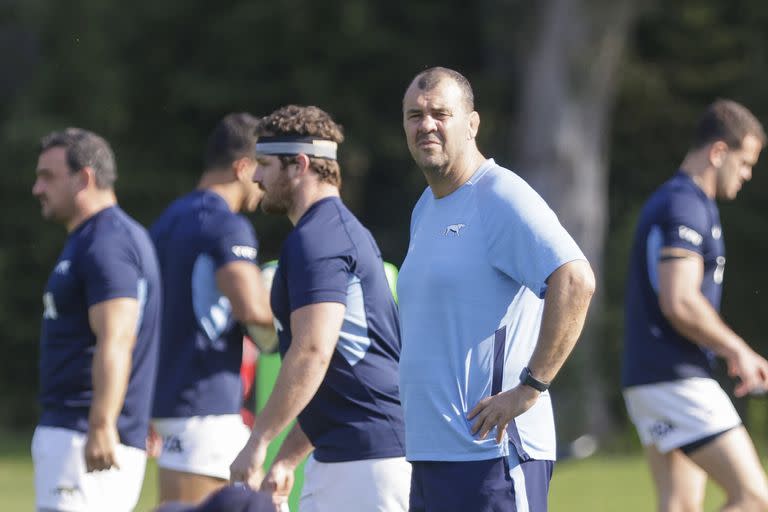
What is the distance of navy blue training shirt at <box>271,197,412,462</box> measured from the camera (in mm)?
5605

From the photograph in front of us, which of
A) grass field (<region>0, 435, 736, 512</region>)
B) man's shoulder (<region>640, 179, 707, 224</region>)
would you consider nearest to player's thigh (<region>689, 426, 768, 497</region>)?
man's shoulder (<region>640, 179, 707, 224</region>)

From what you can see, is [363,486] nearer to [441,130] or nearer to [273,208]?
[273,208]

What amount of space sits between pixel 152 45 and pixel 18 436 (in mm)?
6782

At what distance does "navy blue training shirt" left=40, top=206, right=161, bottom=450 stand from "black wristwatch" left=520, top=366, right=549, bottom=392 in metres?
2.20

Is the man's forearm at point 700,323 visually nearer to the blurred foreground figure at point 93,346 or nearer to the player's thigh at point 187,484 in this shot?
the player's thigh at point 187,484

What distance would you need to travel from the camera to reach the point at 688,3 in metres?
22.9

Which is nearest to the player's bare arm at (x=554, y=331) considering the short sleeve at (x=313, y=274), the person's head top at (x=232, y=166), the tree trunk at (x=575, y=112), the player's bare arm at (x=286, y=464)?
the short sleeve at (x=313, y=274)

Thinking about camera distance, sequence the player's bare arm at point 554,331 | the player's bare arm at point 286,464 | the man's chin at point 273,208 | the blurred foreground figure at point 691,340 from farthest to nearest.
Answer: the blurred foreground figure at point 691,340 → the man's chin at point 273,208 → the player's bare arm at point 286,464 → the player's bare arm at point 554,331

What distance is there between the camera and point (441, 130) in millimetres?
5195

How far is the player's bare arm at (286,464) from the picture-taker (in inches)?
219

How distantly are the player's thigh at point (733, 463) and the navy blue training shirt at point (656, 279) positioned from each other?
390mm

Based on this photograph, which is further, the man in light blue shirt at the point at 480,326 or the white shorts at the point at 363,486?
the white shorts at the point at 363,486

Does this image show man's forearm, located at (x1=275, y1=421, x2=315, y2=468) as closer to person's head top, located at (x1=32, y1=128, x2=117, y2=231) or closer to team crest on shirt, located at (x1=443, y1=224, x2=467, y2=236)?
team crest on shirt, located at (x1=443, y1=224, x2=467, y2=236)

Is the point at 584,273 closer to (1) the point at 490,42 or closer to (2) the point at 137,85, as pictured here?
(1) the point at 490,42
